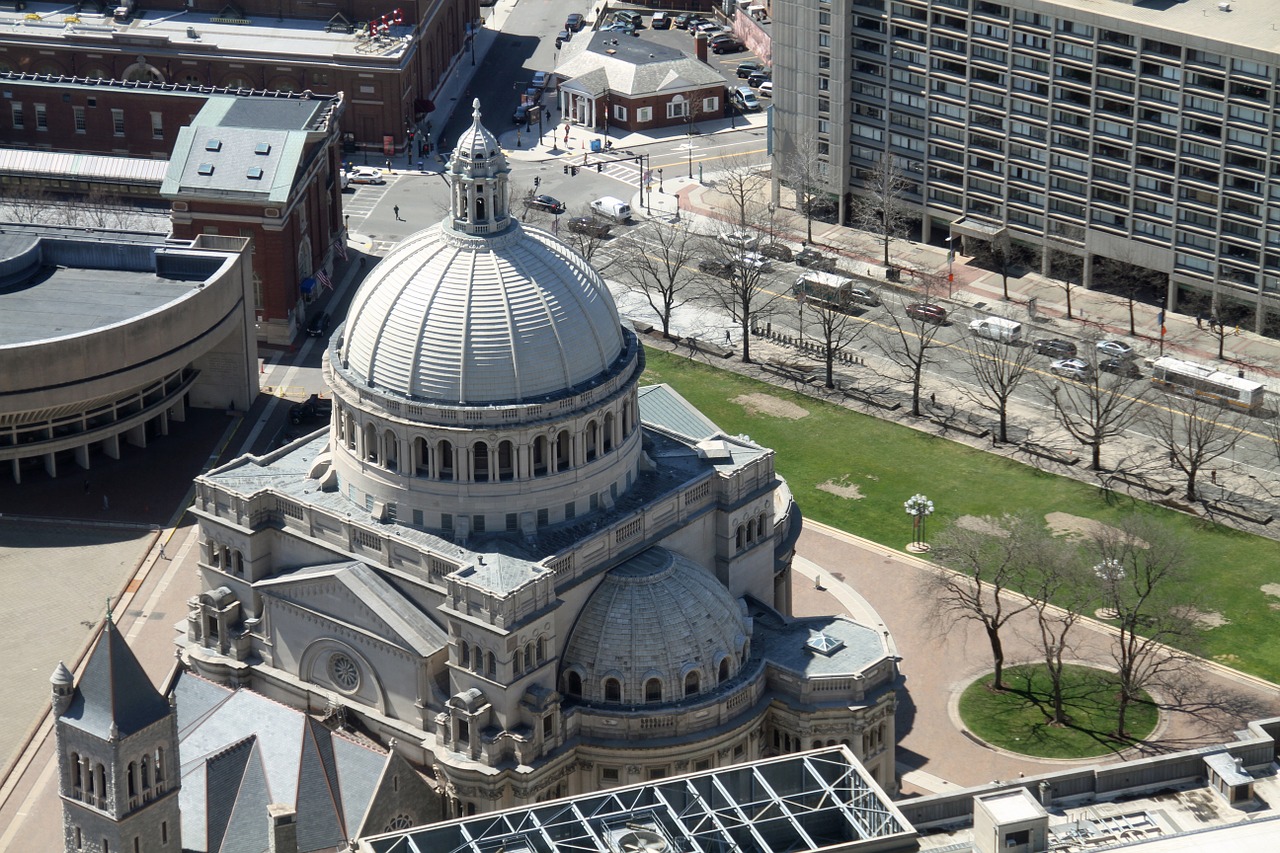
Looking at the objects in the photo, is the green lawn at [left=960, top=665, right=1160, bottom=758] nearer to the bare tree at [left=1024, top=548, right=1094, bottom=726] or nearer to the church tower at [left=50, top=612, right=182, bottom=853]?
the bare tree at [left=1024, top=548, right=1094, bottom=726]

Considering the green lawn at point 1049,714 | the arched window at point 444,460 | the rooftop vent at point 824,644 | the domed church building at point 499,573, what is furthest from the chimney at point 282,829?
the green lawn at point 1049,714

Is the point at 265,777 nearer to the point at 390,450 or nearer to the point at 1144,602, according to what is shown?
the point at 390,450

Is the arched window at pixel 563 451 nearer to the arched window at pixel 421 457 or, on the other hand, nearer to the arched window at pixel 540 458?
the arched window at pixel 540 458

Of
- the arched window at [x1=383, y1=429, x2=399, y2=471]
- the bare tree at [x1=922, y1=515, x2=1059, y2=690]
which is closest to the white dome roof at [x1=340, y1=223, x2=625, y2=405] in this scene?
the arched window at [x1=383, y1=429, x2=399, y2=471]

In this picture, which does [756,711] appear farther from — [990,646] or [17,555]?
[17,555]

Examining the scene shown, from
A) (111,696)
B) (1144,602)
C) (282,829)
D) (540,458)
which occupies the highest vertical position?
(540,458)

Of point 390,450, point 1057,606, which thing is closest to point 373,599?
point 390,450

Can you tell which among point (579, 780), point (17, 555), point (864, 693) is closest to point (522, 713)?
point (579, 780)
